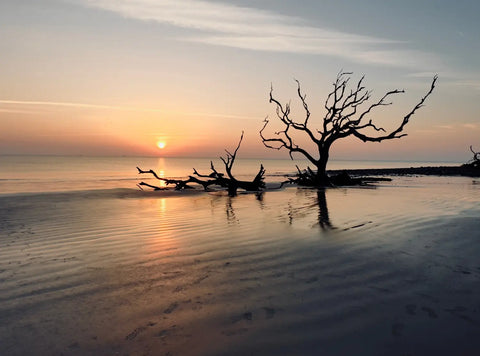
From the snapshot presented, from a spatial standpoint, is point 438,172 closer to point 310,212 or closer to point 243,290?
point 310,212

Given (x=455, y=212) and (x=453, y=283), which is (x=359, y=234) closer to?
(x=453, y=283)

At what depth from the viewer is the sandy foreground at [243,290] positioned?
2.83 metres

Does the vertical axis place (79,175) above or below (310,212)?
above

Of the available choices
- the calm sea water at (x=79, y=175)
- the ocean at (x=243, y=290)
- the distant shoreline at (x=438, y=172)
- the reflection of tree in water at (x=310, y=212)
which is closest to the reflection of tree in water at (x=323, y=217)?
the reflection of tree in water at (x=310, y=212)

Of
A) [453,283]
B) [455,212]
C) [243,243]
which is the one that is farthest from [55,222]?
[455,212]

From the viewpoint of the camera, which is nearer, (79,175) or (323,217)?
(323,217)

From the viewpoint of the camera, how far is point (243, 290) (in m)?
3.93

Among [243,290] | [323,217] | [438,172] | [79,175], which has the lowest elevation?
[243,290]

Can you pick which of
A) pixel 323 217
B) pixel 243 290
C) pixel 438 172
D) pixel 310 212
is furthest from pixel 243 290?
pixel 438 172

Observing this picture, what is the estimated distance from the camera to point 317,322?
3.12 metres

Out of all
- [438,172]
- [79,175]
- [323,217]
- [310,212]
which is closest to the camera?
[323,217]

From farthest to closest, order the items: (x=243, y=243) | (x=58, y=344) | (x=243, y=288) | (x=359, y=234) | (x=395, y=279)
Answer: (x=359, y=234)
(x=243, y=243)
(x=395, y=279)
(x=243, y=288)
(x=58, y=344)

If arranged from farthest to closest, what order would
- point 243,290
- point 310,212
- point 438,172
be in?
point 438,172
point 310,212
point 243,290

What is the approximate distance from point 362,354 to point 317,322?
54 centimetres
